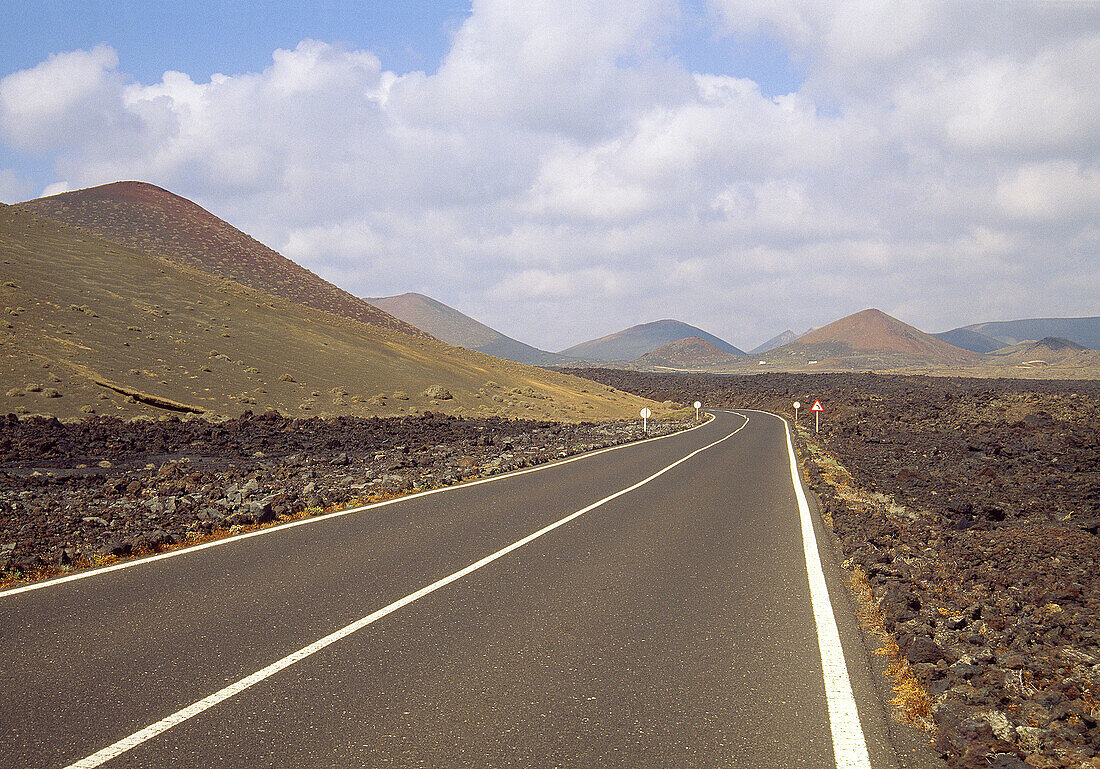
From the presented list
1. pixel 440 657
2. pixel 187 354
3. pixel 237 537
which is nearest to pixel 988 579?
pixel 440 657

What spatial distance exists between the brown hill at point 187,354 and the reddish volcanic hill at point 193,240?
1252 inches

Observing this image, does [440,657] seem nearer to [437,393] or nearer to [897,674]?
[897,674]

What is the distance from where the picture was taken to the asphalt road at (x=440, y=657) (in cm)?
399

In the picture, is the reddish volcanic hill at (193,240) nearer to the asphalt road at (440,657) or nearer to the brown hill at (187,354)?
the brown hill at (187,354)

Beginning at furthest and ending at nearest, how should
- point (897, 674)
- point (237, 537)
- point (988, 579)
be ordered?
1. point (237, 537)
2. point (988, 579)
3. point (897, 674)

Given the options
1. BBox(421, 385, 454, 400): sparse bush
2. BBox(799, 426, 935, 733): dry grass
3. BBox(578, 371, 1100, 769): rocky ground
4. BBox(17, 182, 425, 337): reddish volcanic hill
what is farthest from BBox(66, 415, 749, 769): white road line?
BBox(17, 182, 425, 337): reddish volcanic hill

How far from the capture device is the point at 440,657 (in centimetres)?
530

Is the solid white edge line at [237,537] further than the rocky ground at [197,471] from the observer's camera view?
No

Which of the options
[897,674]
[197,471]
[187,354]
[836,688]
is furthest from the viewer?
[187,354]

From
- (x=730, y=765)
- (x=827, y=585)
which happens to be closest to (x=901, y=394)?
(x=827, y=585)

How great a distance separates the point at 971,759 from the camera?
12.4ft

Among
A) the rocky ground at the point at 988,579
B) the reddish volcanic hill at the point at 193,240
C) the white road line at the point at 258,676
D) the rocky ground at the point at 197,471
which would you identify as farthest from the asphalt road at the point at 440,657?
the reddish volcanic hill at the point at 193,240

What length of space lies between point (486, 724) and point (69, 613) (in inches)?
174

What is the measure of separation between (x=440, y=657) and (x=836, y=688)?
2.80 meters
